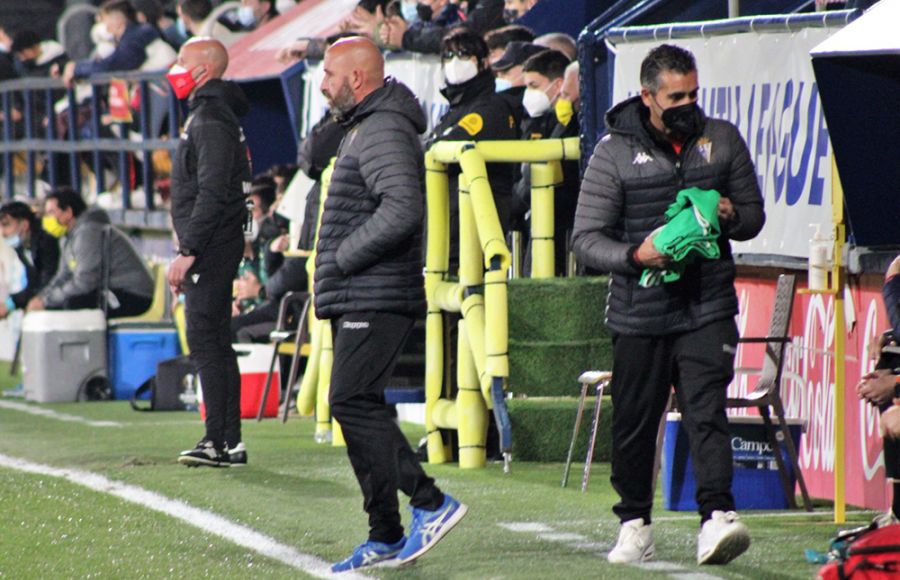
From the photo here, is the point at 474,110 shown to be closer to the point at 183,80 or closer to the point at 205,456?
the point at 183,80

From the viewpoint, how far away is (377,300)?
734cm

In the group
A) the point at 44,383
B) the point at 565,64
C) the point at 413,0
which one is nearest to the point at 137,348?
the point at 44,383

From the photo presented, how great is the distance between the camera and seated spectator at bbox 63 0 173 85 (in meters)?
20.9

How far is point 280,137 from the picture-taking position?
19.0 metres

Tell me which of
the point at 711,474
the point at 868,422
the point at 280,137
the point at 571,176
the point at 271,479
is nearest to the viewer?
the point at 711,474

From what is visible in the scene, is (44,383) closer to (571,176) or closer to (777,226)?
(571,176)

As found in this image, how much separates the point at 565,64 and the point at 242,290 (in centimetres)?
459

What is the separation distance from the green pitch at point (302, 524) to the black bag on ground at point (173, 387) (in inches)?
106

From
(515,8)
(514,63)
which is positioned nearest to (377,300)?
(514,63)

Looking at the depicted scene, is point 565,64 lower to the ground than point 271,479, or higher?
higher

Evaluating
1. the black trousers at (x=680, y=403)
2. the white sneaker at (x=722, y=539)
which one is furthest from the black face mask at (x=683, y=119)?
the white sneaker at (x=722, y=539)

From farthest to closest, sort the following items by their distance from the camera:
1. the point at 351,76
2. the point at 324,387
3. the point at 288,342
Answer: the point at 288,342 → the point at 324,387 → the point at 351,76

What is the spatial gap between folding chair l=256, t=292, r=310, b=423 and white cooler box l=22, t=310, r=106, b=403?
73.3 inches

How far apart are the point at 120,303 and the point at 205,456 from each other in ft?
20.8
